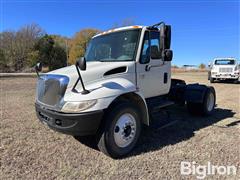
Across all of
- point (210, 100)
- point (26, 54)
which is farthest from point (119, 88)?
point (26, 54)

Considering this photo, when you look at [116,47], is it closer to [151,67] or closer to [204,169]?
[151,67]

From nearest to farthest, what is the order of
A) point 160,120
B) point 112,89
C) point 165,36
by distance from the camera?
point 112,89
point 165,36
point 160,120

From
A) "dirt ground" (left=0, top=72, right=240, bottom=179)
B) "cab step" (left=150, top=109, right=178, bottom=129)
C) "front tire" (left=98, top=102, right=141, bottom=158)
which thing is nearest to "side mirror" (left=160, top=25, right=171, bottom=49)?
"front tire" (left=98, top=102, right=141, bottom=158)

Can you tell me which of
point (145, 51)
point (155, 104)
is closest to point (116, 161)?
point (155, 104)

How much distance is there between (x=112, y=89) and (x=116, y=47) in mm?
1232

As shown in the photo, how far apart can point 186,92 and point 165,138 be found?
221 cm

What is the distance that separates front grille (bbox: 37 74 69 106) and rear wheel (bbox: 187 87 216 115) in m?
4.21

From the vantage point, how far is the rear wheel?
6336mm

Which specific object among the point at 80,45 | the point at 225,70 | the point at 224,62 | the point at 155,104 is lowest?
the point at 155,104

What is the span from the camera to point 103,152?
12.1ft

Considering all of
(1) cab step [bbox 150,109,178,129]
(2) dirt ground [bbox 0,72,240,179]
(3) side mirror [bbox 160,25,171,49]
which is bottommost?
(2) dirt ground [bbox 0,72,240,179]

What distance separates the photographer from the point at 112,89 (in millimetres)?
3562

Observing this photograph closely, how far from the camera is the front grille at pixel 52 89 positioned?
3490mm

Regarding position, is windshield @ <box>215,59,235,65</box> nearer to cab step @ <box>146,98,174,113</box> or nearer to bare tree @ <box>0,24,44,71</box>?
cab step @ <box>146,98,174,113</box>
